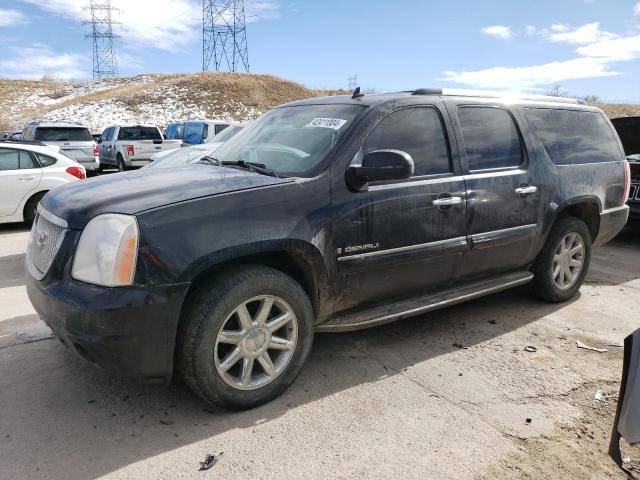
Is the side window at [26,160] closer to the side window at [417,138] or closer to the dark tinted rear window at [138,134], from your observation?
the side window at [417,138]

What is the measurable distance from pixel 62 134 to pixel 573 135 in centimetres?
1420

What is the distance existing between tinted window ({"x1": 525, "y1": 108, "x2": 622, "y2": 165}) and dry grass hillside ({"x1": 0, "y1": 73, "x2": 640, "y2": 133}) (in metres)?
38.7

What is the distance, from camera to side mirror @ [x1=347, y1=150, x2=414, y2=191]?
3.07 m

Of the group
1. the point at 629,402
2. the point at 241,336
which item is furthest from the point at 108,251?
the point at 629,402

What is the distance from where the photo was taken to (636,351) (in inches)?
84.2

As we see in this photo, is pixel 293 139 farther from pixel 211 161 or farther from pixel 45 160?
pixel 45 160

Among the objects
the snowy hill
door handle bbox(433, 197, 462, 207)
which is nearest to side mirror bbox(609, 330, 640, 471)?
door handle bbox(433, 197, 462, 207)

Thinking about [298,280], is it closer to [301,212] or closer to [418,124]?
[301,212]

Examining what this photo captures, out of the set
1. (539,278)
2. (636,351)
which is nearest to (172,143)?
(539,278)

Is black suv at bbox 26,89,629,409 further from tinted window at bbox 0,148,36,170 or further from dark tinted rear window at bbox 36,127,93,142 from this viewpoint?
dark tinted rear window at bbox 36,127,93,142

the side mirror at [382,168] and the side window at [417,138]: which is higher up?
the side window at [417,138]

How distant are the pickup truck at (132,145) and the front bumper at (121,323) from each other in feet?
51.5

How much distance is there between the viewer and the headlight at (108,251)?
2461 mm

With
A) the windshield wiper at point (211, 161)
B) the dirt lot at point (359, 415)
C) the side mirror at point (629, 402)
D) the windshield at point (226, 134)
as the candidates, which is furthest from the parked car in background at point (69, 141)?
the side mirror at point (629, 402)
